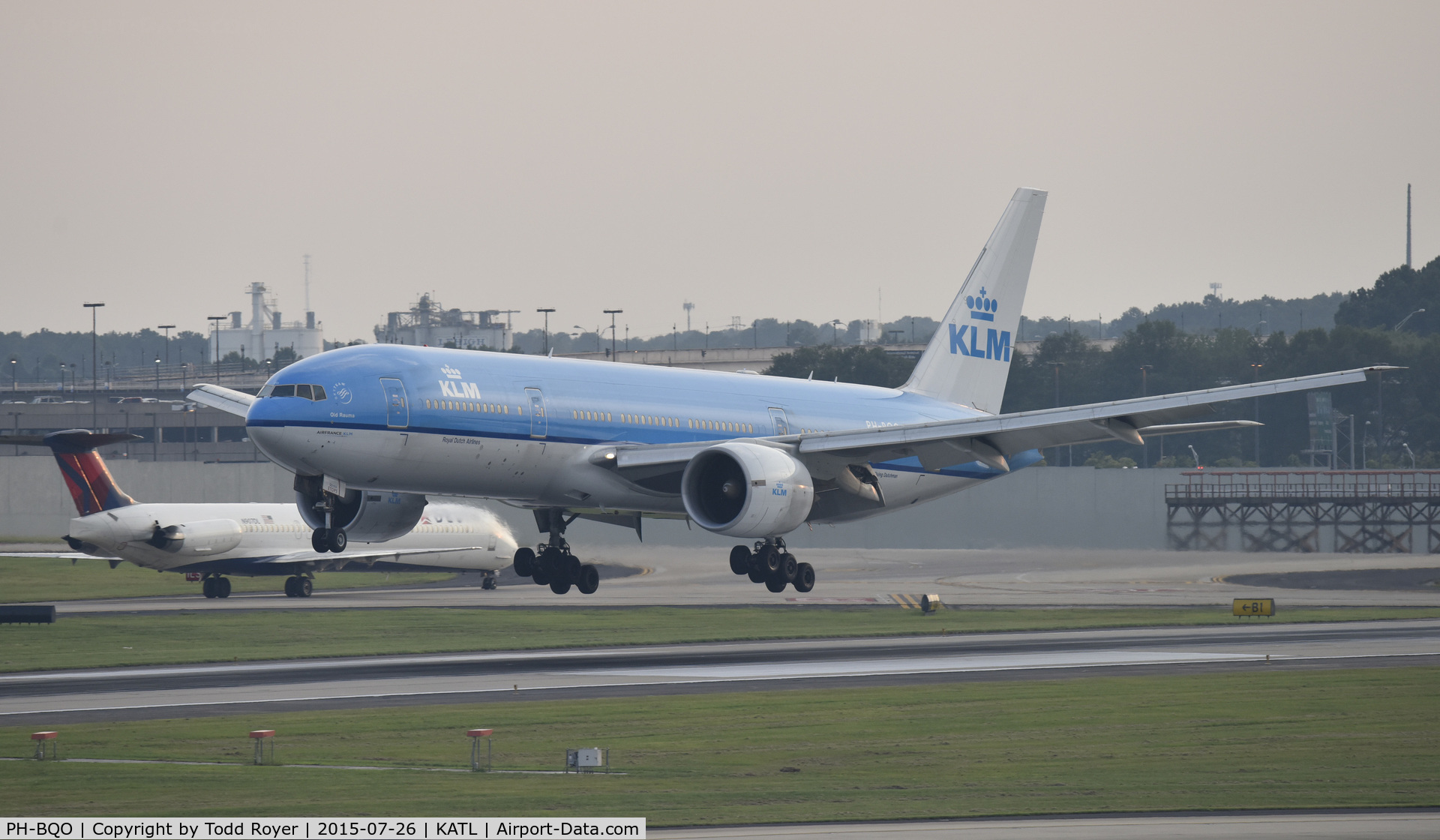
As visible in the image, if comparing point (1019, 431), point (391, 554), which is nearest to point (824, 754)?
point (1019, 431)

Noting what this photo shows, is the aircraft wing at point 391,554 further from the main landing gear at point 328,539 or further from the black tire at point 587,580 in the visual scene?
the main landing gear at point 328,539

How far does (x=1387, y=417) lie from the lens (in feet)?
538

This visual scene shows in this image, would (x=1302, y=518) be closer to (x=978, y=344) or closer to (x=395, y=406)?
(x=978, y=344)

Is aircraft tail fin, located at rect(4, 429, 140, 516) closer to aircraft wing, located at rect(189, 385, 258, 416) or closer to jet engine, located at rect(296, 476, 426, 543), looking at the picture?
aircraft wing, located at rect(189, 385, 258, 416)

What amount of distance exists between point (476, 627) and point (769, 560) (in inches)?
1193

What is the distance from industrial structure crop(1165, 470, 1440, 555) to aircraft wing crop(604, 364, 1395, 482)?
2128 inches

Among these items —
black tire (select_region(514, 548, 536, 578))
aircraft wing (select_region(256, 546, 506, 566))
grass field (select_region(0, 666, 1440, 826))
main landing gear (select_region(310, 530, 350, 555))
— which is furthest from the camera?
aircraft wing (select_region(256, 546, 506, 566))

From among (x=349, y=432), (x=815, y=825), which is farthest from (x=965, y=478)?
(x=815, y=825)

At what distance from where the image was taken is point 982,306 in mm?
63469

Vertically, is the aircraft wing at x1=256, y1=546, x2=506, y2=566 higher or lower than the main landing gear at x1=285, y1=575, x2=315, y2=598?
higher

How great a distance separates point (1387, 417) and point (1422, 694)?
12286cm

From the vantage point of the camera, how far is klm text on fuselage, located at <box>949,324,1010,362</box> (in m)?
62.5

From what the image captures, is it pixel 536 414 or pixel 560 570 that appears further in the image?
pixel 560 570

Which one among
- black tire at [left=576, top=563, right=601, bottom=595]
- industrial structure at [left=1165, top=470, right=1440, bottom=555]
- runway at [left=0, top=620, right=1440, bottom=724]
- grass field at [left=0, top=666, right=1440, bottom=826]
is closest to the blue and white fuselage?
→ black tire at [left=576, top=563, right=601, bottom=595]
